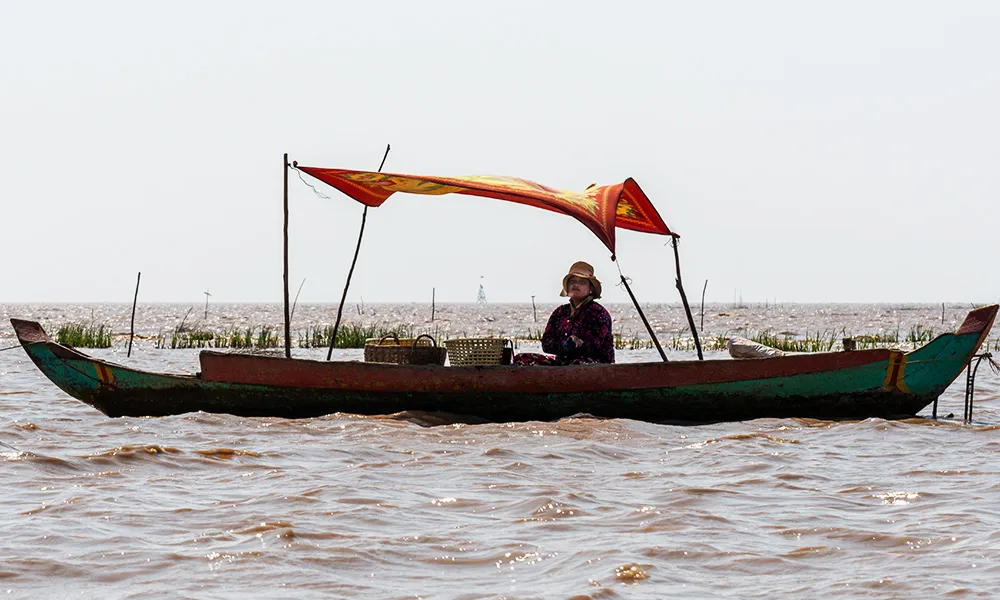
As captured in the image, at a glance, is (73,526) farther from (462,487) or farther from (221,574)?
(462,487)

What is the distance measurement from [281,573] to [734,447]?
405 cm

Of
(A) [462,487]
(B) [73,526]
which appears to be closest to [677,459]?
(A) [462,487]

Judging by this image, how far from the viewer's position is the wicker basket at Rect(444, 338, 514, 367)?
29.4 ft

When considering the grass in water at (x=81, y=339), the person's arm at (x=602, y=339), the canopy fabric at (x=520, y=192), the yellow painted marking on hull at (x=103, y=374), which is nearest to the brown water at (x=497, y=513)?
the yellow painted marking on hull at (x=103, y=374)

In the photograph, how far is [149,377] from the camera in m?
9.08

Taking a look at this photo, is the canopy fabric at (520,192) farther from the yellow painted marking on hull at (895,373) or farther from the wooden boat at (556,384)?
the yellow painted marking on hull at (895,373)

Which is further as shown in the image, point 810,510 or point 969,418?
point 969,418

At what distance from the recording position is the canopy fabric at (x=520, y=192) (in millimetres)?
8758

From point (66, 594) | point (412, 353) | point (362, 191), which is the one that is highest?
point (362, 191)

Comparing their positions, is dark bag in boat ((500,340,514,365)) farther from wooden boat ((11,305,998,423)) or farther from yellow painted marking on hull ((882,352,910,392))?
yellow painted marking on hull ((882,352,910,392))

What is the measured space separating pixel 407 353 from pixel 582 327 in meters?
1.45

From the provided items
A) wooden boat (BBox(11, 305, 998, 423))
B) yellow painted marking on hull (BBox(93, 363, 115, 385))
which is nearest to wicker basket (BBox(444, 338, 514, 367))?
wooden boat (BBox(11, 305, 998, 423))

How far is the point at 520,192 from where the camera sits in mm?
8961

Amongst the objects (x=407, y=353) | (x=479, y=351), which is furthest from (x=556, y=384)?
(x=407, y=353)
